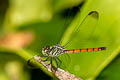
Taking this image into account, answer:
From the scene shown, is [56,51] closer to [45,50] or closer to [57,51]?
[57,51]

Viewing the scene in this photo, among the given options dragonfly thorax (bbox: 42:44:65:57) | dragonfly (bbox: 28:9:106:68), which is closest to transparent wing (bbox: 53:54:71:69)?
dragonfly (bbox: 28:9:106:68)

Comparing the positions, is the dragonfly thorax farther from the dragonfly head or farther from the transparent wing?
the transparent wing

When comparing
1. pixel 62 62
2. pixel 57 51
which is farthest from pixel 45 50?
pixel 62 62

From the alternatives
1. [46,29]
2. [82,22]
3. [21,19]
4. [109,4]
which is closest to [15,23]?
[21,19]

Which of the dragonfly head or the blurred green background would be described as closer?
the blurred green background

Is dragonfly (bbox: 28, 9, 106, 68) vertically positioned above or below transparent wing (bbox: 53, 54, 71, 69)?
above

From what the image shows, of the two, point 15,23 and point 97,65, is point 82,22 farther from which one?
Result: point 15,23

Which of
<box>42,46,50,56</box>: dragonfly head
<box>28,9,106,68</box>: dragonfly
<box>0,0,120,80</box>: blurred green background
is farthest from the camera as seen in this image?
<box>42,46,50,56</box>: dragonfly head

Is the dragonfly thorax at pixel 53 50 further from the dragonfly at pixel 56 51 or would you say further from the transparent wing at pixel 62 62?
the transparent wing at pixel 62 62
